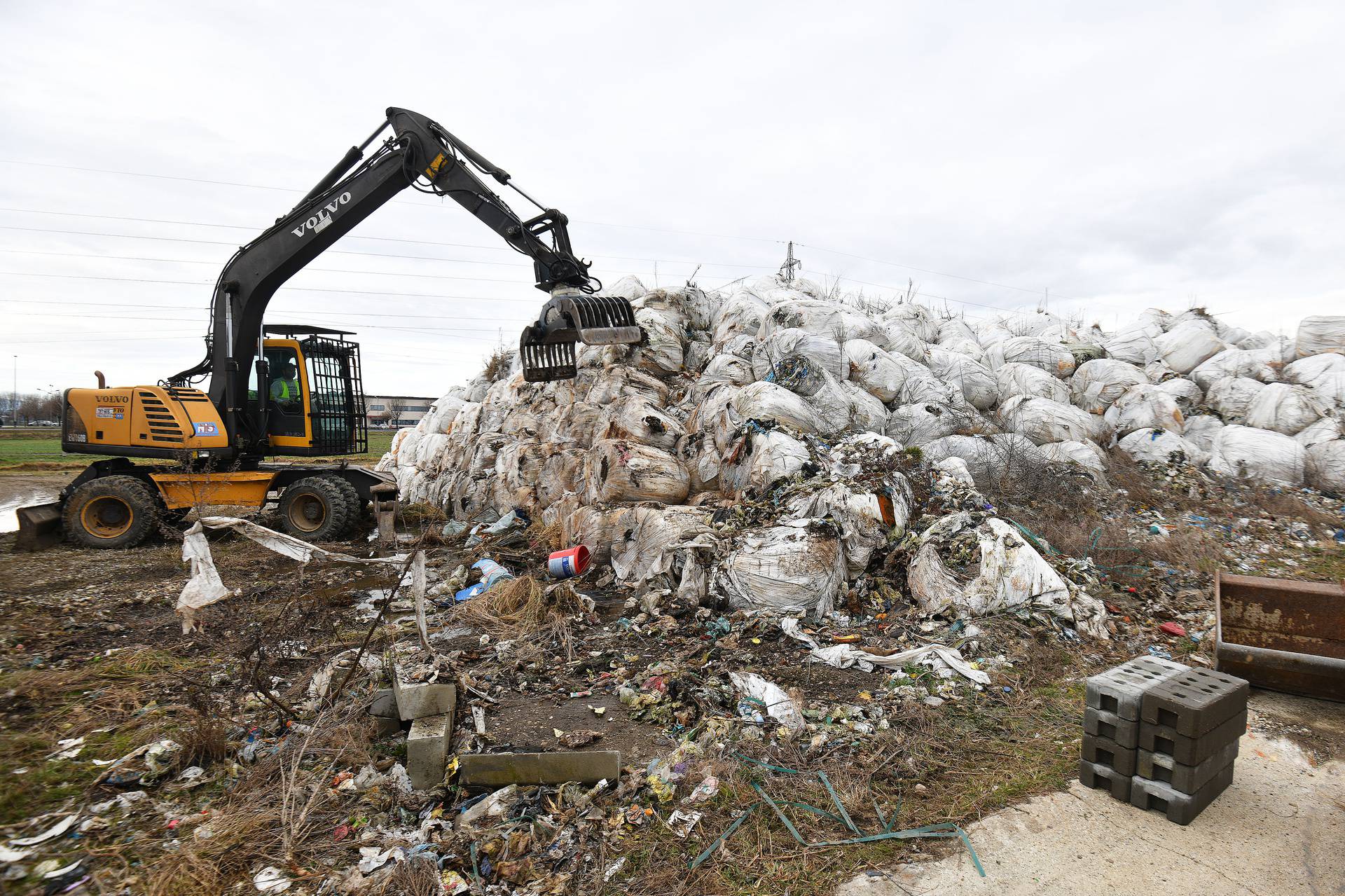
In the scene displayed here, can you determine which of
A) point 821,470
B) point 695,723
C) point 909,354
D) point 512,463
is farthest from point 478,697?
point 909,354

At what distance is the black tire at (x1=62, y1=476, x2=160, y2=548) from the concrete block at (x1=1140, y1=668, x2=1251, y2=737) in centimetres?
859

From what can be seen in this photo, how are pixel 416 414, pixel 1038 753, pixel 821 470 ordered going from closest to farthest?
pixel 1038 753 → pixel 821 470 → pixel 416 414

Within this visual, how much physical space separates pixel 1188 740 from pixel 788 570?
2.37 m

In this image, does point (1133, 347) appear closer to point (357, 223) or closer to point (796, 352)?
point (796, 352)

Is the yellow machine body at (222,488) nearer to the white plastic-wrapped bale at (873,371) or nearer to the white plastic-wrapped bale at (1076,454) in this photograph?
the white plastic-wrapped bale at (873,371)

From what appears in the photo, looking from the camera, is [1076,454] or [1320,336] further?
[1320,336]

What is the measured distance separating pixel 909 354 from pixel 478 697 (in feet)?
23.4

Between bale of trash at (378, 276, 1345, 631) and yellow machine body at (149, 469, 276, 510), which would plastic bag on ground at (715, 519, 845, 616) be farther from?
yellow machine body at (149, 469, 276, 510)

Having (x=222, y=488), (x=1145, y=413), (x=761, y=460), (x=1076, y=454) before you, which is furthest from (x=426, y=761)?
(x=1145, y=413)

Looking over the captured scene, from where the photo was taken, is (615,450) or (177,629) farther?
(615,450)

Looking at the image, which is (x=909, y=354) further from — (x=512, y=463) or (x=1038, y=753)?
(x=1038, y=753)

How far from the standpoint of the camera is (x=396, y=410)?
37.3m

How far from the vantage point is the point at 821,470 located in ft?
18.0

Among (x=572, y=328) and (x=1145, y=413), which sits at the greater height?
(x=572, y=328)
